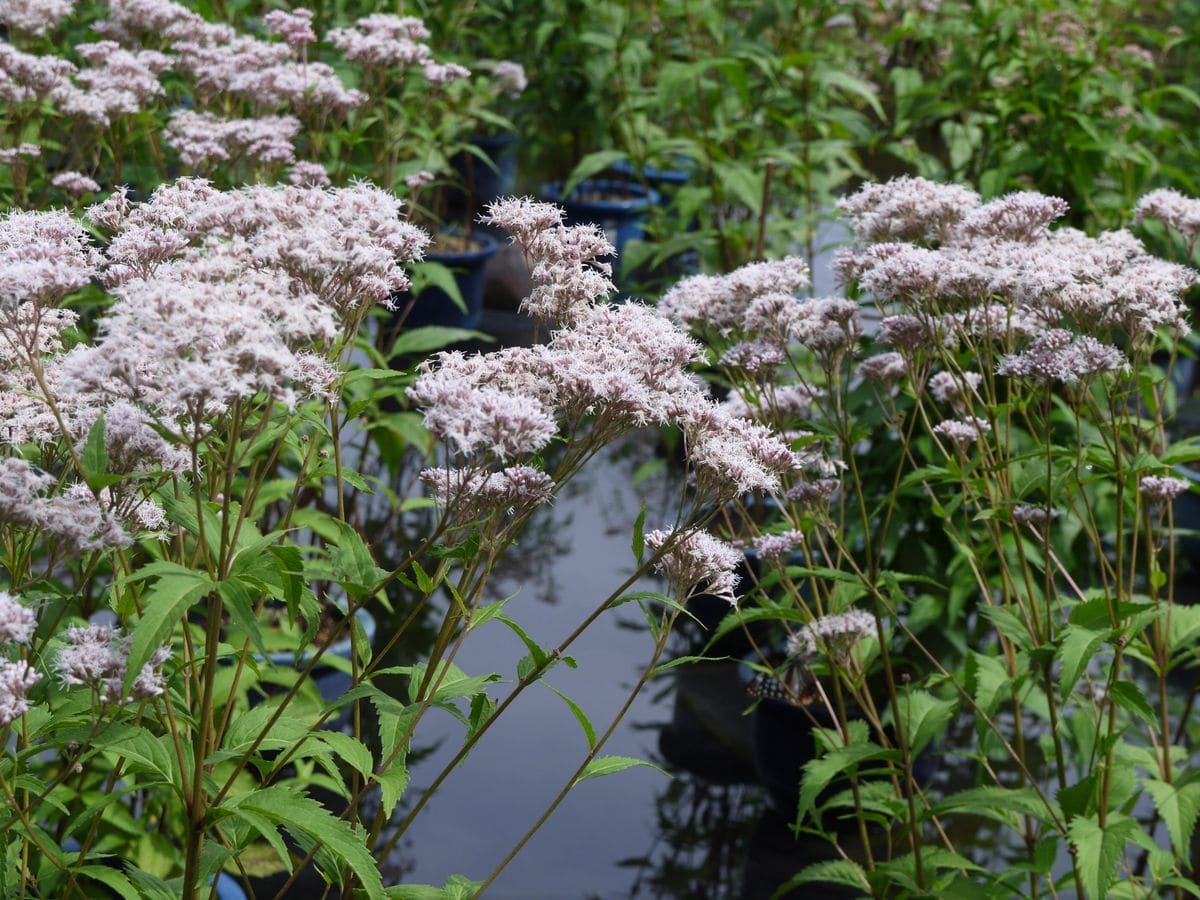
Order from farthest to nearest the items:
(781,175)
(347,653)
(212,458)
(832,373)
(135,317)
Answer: (781,175) < (347,653) < (832,373) < (212,458) < (135,317)

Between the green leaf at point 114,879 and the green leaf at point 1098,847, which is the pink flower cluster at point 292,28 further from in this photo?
the green leaf at point 1098,847

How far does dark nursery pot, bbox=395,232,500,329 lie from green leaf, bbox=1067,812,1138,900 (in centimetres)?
384

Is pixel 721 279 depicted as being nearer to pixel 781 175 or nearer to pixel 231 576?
pixel 231 576

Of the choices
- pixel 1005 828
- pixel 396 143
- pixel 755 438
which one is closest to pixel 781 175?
pixel 396 143

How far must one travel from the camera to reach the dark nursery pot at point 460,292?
579cm

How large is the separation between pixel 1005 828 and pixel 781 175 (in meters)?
3.50

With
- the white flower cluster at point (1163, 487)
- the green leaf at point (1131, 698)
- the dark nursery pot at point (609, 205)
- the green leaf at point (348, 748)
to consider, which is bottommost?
the green leaf at point (348, 748)

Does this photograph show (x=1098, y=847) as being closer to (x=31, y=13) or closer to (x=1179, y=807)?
(x=1179, y=807)

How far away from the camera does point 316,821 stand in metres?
1.52

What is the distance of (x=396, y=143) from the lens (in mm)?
3656

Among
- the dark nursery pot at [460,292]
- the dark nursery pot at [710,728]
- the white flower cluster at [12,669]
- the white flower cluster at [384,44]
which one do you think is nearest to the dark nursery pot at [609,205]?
the dark nursery pot at [460,292]

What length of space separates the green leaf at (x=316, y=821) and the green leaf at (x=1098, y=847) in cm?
110

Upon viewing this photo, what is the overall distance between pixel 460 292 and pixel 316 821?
4498mm

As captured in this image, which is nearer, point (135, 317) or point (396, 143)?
point (135, 317)
